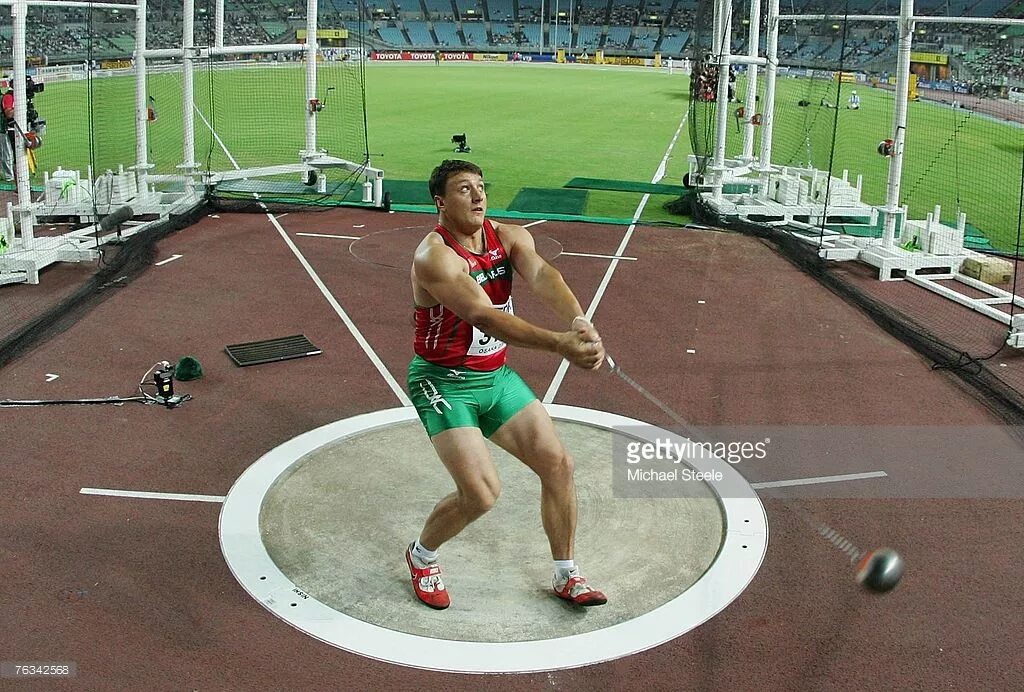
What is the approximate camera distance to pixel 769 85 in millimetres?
16031

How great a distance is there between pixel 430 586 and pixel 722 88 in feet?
39.8

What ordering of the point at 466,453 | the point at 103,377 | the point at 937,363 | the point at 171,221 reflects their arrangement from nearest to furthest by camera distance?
the point at 466,453 → the point at 103,377 → the point at 937,363 → the point at 171,221

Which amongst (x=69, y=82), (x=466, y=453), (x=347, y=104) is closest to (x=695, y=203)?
(x=466, y=453)

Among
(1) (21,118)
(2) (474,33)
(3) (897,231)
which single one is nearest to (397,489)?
(1) (21,118)

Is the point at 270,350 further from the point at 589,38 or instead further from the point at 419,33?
the point at 589,38

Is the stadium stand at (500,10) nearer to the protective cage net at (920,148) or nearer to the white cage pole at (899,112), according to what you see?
the protective cage net at (920,148)

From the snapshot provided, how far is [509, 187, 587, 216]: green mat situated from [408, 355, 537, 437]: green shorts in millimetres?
11384

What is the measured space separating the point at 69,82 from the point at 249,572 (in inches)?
840

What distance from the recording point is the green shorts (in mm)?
5492

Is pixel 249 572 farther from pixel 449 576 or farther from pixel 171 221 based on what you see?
pixel 171 221

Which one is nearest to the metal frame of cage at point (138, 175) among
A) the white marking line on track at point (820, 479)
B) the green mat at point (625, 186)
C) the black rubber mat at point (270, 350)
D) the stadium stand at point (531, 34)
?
the black rubber mat at point (270, 350)

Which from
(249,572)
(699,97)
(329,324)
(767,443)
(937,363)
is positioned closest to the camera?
(249,572)

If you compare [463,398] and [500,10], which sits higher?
[500,10]

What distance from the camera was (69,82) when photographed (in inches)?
946
